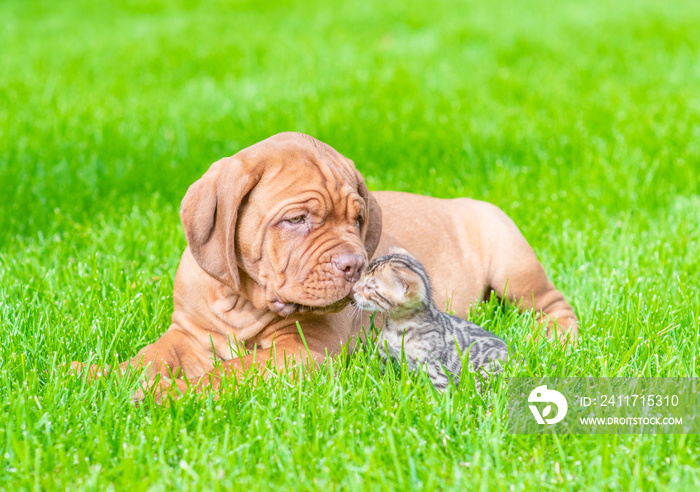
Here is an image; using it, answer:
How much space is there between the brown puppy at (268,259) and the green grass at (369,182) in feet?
0.97

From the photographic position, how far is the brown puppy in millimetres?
3770

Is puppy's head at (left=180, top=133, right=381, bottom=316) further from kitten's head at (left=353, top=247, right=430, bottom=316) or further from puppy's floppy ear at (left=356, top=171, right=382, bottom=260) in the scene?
puppy's floppy ear at (left=356, top=171, right=382, bottom=260)

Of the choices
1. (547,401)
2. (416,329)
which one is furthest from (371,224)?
(547,401)

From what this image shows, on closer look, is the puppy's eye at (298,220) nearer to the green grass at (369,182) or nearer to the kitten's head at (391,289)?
the kitten's head at (391,289)

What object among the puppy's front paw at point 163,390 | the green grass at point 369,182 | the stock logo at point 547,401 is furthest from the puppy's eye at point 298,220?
the stock logo at point 547,401

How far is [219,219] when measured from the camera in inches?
150

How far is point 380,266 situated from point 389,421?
80cm

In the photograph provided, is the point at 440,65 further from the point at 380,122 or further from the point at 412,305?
the point at 412,305

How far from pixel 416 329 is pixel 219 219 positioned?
3.68ft

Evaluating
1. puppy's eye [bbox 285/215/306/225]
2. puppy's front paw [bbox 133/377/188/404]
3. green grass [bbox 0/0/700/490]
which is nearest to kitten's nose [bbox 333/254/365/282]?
puppy's eye [bbox 285/215/306/225]

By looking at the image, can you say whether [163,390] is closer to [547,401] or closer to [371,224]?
[371,224]

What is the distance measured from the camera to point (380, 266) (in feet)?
12.4

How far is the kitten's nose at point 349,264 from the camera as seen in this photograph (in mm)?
3732

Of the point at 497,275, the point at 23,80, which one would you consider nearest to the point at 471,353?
the point at 497,275
